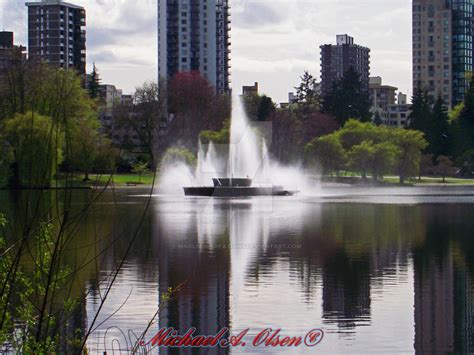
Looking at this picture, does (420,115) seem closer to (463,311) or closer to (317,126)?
(317,126)

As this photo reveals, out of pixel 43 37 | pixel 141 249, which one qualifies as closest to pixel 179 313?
pixel 141 249

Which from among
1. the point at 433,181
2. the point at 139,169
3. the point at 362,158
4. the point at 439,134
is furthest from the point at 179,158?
the point at 439,134

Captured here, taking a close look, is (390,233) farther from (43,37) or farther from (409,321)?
(43,37)

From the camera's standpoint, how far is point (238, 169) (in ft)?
243

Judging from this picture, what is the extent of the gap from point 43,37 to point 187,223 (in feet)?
512

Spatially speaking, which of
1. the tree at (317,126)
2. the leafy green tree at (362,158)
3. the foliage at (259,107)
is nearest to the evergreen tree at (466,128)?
the tree at (317,126)

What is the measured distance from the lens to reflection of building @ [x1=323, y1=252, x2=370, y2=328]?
16.2 meters

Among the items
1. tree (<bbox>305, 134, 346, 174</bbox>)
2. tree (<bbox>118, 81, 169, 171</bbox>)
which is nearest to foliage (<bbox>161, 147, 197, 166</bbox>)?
tree (<bbox>305, 134, 346, 174</bbox>)

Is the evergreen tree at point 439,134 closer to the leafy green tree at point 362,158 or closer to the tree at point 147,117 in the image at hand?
the leafy green tree at point 362,158

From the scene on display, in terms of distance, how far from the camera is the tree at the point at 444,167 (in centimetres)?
10525

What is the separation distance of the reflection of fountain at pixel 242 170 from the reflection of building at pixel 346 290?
4003 cm

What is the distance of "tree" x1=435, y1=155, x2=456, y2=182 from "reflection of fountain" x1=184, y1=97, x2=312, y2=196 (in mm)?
16391

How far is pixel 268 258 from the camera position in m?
24.8

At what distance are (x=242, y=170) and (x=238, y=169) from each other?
284 millimetres
